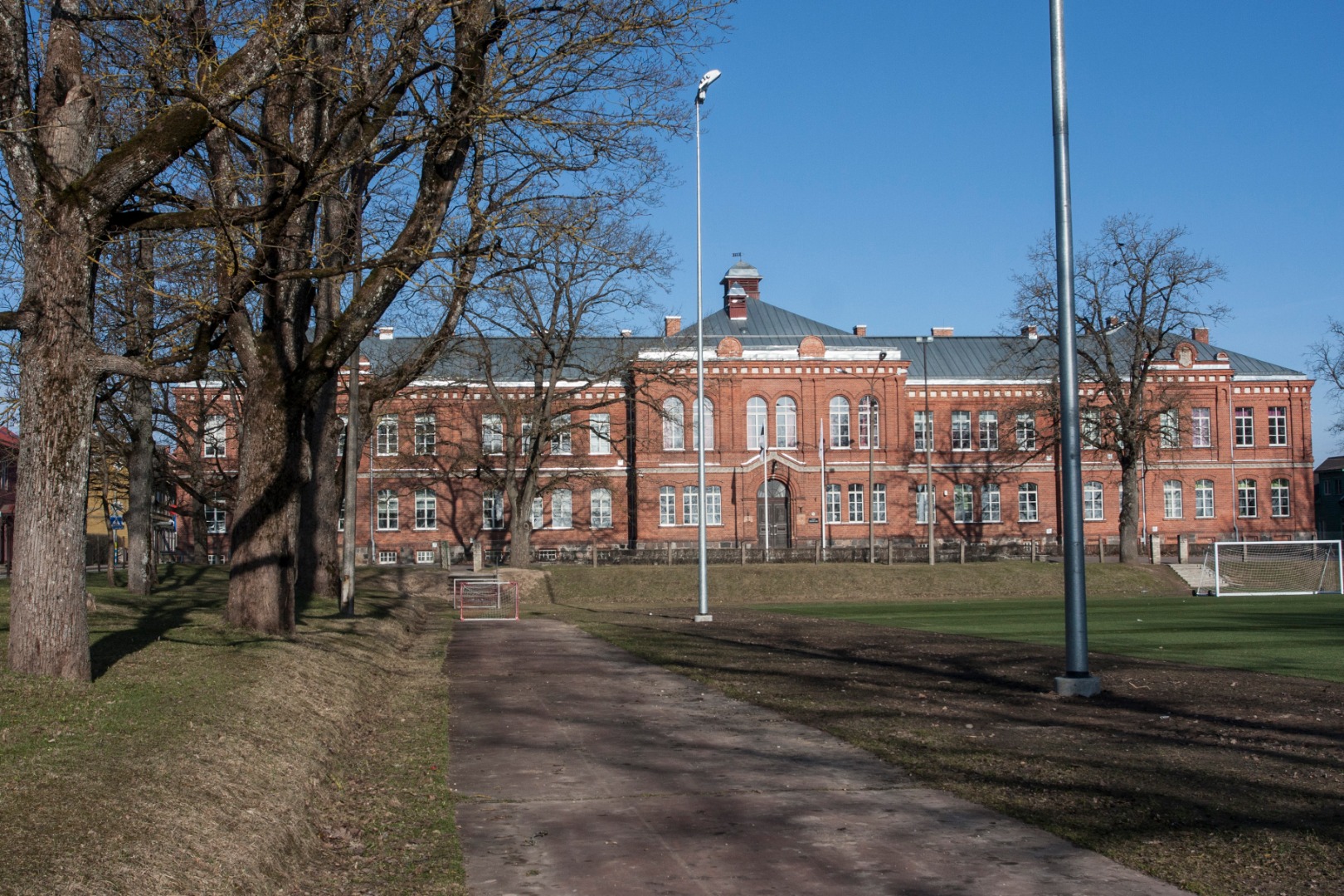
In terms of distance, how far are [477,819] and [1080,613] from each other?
26.2ft

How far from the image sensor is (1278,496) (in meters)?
67.9

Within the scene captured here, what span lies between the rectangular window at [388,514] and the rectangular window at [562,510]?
7962 millimetres

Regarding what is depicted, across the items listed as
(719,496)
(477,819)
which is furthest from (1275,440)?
(477,819)

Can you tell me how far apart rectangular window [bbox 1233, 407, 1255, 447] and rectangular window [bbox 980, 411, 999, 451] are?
522 inches

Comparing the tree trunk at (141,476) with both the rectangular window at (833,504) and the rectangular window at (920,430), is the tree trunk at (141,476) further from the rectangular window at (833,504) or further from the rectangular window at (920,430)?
the rectangular window at (920,430)

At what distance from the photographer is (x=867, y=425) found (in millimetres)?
63031

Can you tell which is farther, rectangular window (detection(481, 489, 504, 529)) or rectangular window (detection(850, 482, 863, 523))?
rectangular window (detection(481, 489, 504, 529))

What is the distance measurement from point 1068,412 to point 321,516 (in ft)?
60.7

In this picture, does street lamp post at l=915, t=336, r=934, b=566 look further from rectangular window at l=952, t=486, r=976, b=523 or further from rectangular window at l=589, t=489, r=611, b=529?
rectangular window at l=589, t=489, r=611, b=529

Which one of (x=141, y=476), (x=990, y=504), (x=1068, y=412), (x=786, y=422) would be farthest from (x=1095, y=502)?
(x=1068, y=412)

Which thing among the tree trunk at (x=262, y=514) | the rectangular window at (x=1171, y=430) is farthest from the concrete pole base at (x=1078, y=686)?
the rectangular window at (x=1171, y=430)

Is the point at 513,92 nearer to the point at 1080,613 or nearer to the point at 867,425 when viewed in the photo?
the point at 1080,613

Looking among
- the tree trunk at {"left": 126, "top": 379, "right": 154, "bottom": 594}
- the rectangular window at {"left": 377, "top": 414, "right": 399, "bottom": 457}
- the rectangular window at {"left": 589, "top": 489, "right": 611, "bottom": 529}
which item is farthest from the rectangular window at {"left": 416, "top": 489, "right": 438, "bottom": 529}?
the tree trunk at {"left": 126, "top": 379, "right": 154, "bottom": 594}

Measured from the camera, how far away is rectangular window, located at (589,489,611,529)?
2532 inches
